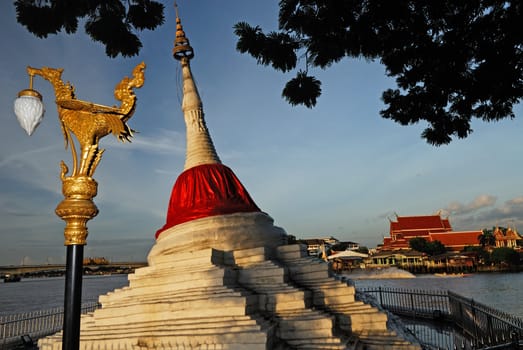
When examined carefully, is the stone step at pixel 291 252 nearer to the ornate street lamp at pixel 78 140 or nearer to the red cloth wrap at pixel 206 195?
the red cloth wrap at pixel 206 195

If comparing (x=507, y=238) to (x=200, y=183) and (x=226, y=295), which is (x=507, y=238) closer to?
(x=200, y=183)

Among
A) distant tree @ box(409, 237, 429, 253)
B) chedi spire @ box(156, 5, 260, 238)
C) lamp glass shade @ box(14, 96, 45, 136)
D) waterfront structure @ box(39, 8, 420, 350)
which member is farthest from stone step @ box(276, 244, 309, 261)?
distant tree @ box(409, 237, 429, 253)

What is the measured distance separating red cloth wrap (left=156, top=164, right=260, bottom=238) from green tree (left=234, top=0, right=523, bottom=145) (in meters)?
7.51

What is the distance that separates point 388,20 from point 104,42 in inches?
142

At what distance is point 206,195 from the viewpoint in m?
13.4

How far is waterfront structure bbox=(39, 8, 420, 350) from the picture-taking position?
8.84m

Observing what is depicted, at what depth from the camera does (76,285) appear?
338 centimetres

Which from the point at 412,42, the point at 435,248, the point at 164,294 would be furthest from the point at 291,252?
the point at 435,248

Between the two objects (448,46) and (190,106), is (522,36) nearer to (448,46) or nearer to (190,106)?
(448,46)

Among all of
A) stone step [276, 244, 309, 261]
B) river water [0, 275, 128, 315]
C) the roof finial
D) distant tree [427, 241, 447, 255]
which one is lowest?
river water [0, 275, 128, 315]

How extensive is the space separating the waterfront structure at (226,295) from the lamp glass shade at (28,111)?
6114 mm

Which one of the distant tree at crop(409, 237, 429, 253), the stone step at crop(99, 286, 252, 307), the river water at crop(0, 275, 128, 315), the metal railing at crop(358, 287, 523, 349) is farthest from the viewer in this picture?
the distant tree at crop(409, 237, 429, 253)

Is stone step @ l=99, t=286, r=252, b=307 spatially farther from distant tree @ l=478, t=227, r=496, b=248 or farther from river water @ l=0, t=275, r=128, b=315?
distant tree @ l=478, t=227, r=496, b=248

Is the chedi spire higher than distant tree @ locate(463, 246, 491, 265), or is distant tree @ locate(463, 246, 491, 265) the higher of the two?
the chedi spire
